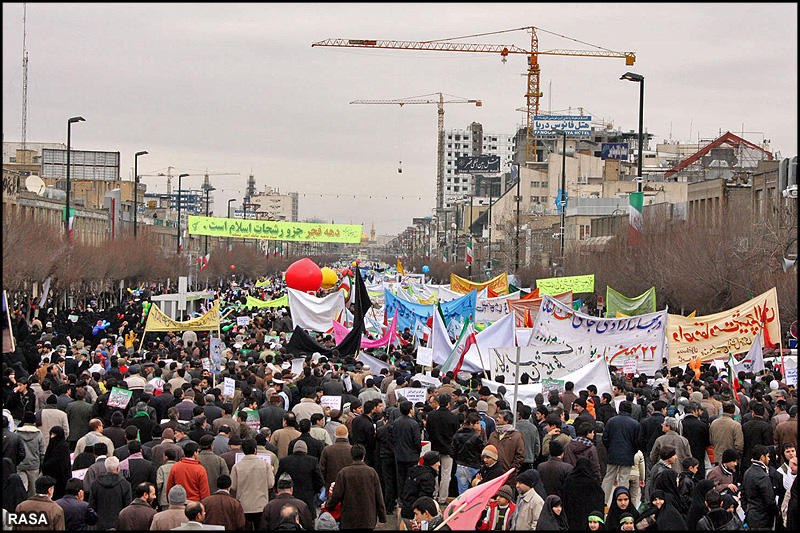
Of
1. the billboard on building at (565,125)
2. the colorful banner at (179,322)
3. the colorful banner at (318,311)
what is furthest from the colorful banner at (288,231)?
the colorful banner at (179,322)

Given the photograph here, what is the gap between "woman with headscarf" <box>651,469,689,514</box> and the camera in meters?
9.23

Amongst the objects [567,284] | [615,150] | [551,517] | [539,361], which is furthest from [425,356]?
[615,150]

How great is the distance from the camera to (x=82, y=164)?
94.8 meters

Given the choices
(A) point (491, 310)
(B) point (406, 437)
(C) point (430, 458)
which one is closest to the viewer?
(C) point (430, 458)

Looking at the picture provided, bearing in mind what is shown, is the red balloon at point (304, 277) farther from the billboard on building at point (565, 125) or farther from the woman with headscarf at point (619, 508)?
the billboard on building at point (565, 125)

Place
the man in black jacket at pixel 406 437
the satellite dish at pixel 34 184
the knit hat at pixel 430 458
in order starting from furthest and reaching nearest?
the satellite dish at pixel 34 184
the man in black jacket at pixel 406 437
the knit hat at pixel 430 458

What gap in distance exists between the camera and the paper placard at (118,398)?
12.6m

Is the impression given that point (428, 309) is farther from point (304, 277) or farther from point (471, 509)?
point (304, 277)

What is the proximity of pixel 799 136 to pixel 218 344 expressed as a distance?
13.7 m

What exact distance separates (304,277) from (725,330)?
23.6 meters

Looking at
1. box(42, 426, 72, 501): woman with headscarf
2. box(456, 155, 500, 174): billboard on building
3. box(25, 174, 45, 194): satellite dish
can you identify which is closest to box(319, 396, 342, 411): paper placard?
box(42, 426, 72, 501): woman with headscarf

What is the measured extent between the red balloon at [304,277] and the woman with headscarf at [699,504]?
31956 millimetres

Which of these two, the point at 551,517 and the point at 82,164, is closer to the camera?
the point at 551,517

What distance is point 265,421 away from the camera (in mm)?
12227
